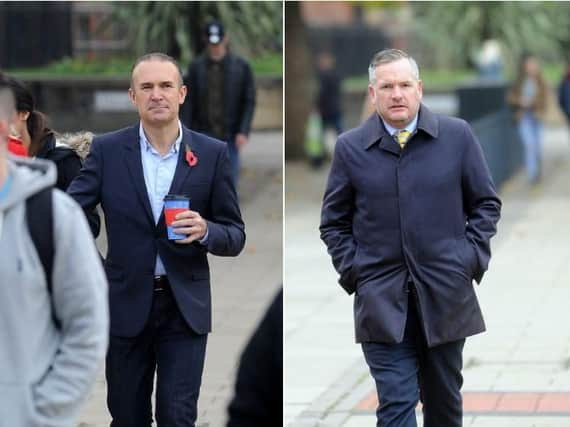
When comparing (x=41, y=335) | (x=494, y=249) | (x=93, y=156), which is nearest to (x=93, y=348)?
(x=41, y=335)

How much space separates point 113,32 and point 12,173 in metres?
18.2

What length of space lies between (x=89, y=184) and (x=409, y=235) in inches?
49.3

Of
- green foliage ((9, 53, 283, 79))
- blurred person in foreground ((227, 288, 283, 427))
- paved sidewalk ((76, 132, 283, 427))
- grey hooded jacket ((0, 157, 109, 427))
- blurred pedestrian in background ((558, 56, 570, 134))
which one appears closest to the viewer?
grey hooded jacket ((0, 157, 109, 427))

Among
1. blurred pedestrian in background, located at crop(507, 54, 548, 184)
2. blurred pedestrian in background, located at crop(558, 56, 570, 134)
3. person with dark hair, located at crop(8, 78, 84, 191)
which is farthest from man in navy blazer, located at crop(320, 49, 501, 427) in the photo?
blurred pedestrian in background, located at crop(558, 56, 570, 134)

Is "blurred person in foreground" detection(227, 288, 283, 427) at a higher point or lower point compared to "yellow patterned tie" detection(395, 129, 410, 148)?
lower

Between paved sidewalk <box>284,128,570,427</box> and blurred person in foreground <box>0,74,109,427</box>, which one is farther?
paved sidewalk <box>284,128,570,427</box>

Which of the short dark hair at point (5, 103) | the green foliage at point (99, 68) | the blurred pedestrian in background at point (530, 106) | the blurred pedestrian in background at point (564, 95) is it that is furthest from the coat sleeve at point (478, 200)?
the blurred pedestrian in background at point (564, 95)

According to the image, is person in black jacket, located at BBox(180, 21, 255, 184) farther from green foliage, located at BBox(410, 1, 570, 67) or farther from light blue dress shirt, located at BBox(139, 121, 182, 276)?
green foliage, located at BBox(410, 1, 570, 67)

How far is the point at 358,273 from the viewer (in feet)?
18.4

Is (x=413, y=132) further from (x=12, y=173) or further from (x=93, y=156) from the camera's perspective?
(x=12, y=173)

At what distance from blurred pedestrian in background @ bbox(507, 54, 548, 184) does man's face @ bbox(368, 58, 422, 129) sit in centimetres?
1435

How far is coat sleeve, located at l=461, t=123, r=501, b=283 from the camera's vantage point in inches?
221

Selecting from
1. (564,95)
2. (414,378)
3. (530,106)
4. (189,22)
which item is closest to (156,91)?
(414,378)

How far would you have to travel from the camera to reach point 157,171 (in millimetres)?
5410
